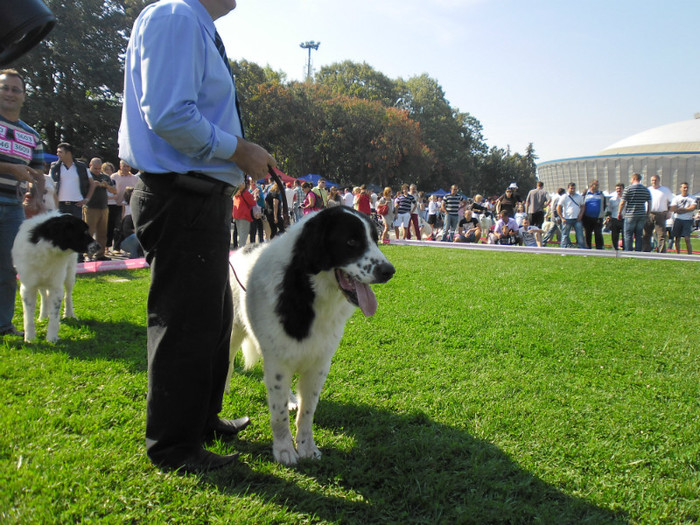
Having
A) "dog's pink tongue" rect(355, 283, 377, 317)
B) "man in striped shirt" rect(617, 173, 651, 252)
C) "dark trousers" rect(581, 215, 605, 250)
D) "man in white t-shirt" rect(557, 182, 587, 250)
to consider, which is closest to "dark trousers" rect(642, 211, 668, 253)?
"man in striped shirt" rect(617, 173, 651, 252)

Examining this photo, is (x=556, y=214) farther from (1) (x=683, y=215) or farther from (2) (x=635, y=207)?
(1) (x=683, y=215)

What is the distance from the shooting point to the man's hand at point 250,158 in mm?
2084

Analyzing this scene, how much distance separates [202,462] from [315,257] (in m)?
1.23

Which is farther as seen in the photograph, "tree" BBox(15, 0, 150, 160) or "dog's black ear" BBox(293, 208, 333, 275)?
"tree" BBox(15, 0, 150, 160)

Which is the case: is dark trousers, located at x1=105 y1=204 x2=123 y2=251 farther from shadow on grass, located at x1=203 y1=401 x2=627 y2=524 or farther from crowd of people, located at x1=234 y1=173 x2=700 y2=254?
shadow on grass, located at x1=203 y1=401 x2=627 y2=524

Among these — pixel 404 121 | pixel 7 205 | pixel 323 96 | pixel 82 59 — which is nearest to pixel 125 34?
pixel 82 59

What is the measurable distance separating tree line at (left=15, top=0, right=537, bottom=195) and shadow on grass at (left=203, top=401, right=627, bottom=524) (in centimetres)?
706

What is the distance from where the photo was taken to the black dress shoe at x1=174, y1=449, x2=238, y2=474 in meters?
2.26

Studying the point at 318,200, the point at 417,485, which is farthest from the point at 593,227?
the point at 417,485

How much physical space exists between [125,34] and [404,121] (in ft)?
82.2

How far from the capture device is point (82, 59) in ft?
88.9

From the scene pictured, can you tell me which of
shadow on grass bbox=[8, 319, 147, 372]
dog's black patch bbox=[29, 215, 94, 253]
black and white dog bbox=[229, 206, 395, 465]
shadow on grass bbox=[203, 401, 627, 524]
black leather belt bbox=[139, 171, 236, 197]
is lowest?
shadow on grass bbox=[203, 401, 627, 524]

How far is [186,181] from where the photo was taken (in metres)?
2.07

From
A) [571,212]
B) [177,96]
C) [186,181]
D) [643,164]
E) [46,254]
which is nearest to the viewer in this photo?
[177,96]
